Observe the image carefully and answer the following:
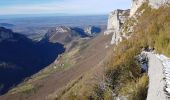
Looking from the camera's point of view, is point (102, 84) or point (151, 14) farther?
point (151, 14)

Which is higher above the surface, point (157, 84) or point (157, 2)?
point (157, 2)

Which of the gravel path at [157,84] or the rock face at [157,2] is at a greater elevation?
the rock face at [157,2]

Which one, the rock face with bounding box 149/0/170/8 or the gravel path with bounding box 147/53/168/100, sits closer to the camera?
the gravel path with bounding box 147/53/168/100

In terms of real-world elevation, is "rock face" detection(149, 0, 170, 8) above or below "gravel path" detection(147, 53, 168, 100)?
above

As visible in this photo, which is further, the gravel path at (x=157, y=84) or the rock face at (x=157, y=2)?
the rock face at (x=157, y=2)

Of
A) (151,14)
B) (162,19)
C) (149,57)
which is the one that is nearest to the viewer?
(149,57)

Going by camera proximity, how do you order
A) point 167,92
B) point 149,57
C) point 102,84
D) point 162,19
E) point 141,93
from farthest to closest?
point 162,19
point 102,84
point 149,57
point 141,93
point 167,92

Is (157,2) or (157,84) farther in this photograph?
(157,2)

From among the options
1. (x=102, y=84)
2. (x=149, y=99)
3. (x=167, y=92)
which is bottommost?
(x=102, y=84)

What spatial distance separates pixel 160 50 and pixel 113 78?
4.83 meters

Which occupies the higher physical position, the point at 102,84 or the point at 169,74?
the point at 169,74

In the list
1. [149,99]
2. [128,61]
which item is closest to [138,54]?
[128,61]

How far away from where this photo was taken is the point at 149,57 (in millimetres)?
34750

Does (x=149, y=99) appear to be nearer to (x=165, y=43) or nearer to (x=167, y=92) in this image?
(x=167, y=92)
